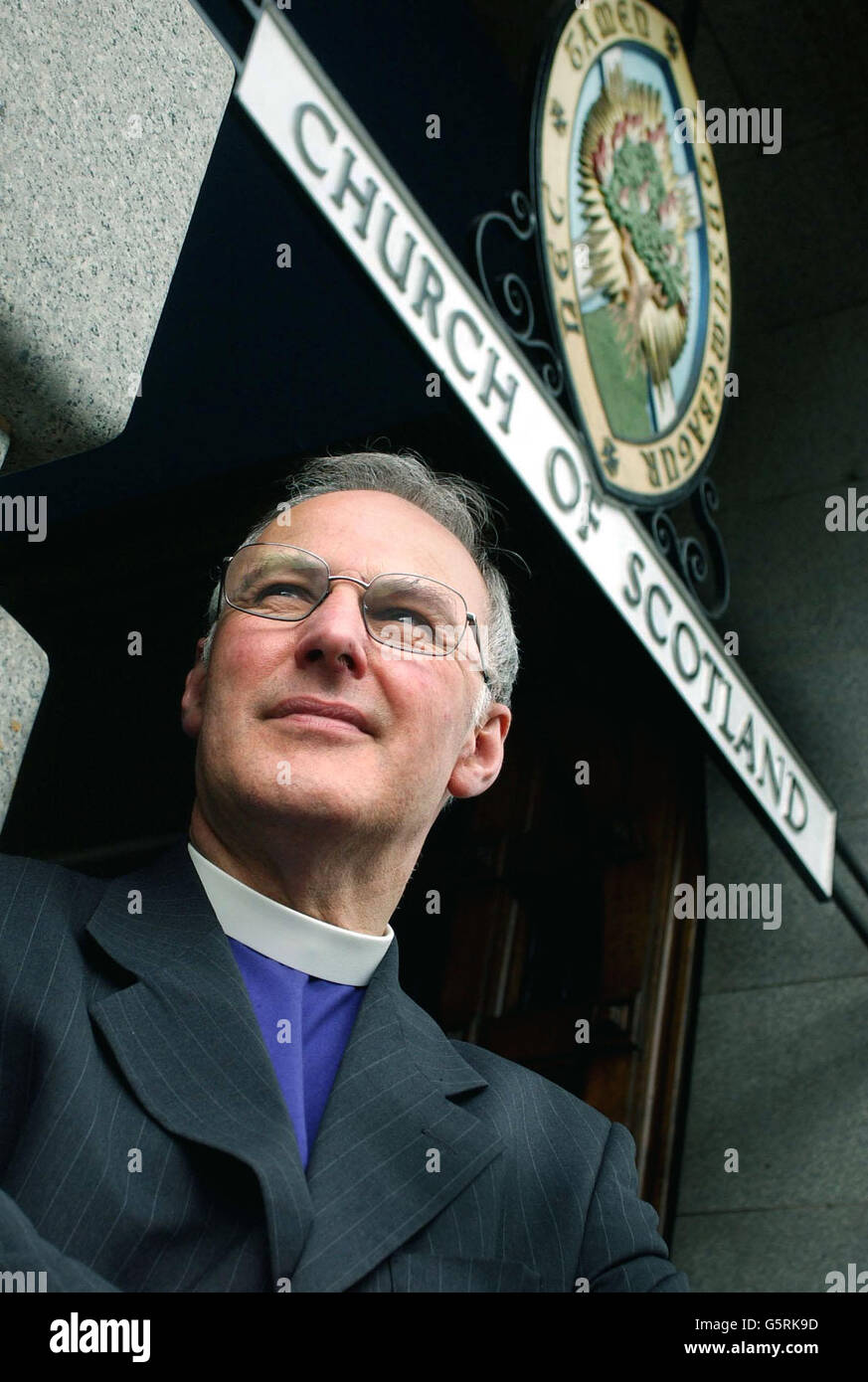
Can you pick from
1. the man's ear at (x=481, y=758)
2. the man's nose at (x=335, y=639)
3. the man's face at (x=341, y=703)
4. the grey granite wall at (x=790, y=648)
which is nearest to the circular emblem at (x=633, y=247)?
the grey granite wall at (x=790, y=648)

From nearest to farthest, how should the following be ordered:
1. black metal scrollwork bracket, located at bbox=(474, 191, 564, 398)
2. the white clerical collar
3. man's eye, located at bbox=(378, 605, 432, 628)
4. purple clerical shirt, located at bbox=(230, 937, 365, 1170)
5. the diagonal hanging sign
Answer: purple clerical shirt, located at bbox=(230, 937, 365, 1170) → the white clerical collar → man's eye, located at bbox=(378, 605, 432, 628) → the diagonal hanging sign → black metal scrollwork bracket, located at bbox=(474, 191, 564, 398)

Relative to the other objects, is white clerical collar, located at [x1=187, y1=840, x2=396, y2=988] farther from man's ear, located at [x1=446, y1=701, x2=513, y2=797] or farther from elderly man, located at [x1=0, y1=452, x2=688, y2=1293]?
man's ear, located at [x1=446, y1=701, x2=513, y2=797]

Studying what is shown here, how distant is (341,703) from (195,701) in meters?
0.29

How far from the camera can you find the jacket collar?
1.18 m

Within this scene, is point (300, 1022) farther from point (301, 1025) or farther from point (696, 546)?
point (696, 546)

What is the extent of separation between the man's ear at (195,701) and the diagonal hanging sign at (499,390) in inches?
29.4

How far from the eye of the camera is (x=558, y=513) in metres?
2.60

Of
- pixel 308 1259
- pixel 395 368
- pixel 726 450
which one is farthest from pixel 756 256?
pixel 308 1259

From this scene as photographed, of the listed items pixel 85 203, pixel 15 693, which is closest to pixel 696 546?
pixel 85 203

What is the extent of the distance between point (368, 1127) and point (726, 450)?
3887 millimetres

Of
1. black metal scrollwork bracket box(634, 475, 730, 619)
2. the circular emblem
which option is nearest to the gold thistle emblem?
the circular emblem

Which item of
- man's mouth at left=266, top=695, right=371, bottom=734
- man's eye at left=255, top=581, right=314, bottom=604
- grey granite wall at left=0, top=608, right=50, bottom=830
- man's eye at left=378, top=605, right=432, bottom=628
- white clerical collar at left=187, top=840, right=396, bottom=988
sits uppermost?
man's eye at left=255, top=581, right=314, bottom=604

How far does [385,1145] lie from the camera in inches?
51.8
